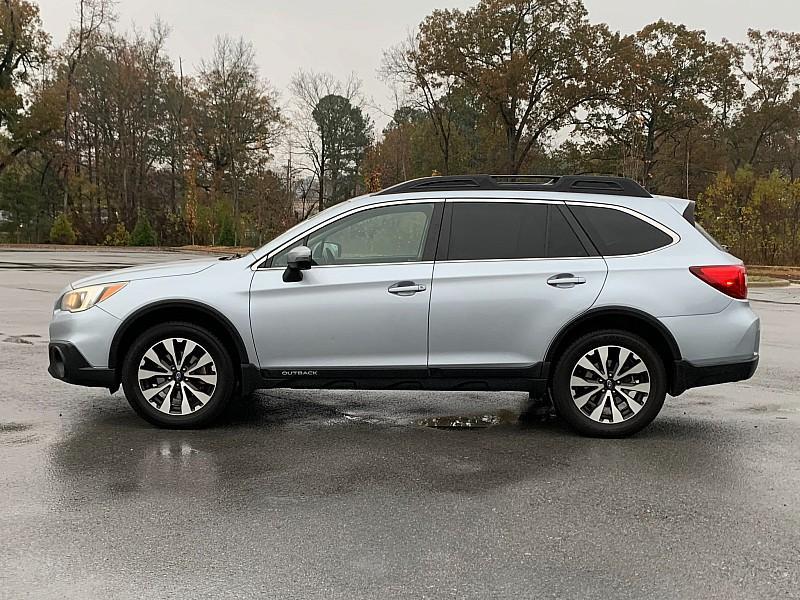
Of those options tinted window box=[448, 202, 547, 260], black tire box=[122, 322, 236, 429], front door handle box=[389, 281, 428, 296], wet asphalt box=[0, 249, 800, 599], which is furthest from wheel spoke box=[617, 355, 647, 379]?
black tire box=[122, 322, 236, 429]

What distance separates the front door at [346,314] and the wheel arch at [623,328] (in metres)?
0.99

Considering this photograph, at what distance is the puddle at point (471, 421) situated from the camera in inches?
253

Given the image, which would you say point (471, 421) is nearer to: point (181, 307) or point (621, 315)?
point (621, 315)

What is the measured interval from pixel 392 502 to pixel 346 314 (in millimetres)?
1726

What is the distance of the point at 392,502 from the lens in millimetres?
4613

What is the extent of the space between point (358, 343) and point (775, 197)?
958 inches

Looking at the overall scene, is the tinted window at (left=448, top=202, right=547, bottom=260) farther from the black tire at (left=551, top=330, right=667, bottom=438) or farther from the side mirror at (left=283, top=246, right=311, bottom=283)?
the side mirror at (left=283, top=246, right=311, bottom=283)

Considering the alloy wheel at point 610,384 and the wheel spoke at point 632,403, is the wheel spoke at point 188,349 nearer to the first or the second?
the alloy wheel at point 610,384

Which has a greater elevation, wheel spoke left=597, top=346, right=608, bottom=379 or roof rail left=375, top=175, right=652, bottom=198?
roof rail left=375, top=175, right=652, bottom=198

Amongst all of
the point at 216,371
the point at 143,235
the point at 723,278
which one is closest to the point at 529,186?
the point at 723,278

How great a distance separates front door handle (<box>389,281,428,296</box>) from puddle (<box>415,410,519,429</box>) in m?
1.15

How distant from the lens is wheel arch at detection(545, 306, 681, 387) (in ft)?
19.3

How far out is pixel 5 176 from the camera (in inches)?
2072

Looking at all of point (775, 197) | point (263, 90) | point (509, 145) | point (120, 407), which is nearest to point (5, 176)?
point (263, 90)
